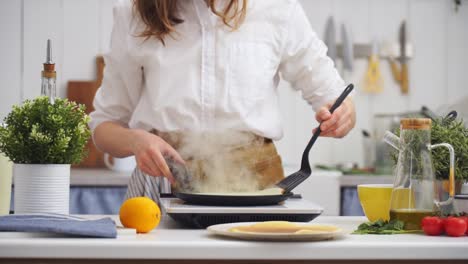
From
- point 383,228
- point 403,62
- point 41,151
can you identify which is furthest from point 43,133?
point 403,62

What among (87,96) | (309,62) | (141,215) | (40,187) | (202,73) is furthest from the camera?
(87,96)

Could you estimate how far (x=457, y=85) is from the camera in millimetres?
3791

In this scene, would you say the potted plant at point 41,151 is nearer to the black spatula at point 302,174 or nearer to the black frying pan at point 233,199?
the black frying pan at point 233,199

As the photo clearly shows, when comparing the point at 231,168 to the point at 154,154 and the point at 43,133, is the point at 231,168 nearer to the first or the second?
the point at 154,154

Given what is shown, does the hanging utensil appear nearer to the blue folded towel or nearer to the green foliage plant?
the green foliage plant

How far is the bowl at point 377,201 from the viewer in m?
1.46

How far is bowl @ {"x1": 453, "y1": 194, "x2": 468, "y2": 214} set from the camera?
4.47ft

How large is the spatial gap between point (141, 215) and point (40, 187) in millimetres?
220

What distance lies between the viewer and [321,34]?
12.2ft

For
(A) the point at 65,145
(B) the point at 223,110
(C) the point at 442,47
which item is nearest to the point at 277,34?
(B) the point at 223,110

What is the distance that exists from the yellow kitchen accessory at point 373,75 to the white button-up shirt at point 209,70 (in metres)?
1.90

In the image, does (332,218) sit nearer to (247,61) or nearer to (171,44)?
(247,61)

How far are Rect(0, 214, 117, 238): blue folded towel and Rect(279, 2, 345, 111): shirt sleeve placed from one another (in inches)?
31.5

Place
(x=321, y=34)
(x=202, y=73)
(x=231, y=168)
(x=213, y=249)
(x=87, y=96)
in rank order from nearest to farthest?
(x=213, y=249) → (x=231, y=168) → (x=202, y=73) → (x=87, y=96) → (x=321, y=34)
